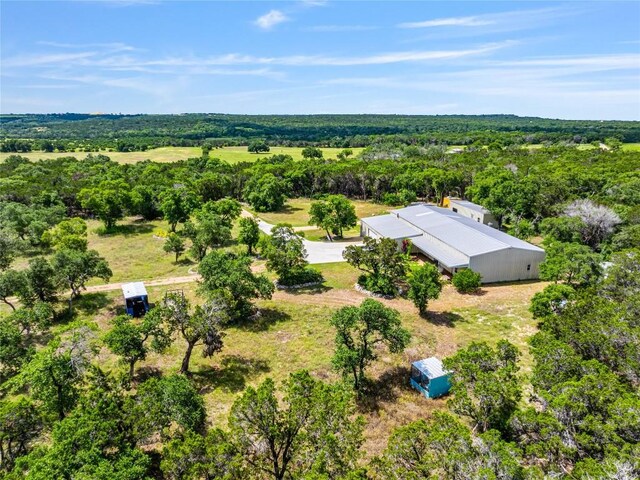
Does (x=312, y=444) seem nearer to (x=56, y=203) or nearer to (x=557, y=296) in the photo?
(x=557, y=296)

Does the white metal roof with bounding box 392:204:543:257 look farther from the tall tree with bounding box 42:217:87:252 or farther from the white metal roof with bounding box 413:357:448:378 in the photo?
the tall tree with bounding box 42:217:87:252

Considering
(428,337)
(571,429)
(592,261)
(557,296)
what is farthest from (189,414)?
(592,261)

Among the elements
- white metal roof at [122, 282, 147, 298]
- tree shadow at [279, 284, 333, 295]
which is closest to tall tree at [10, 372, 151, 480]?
white metal roof at [122, 282, 147, 298]

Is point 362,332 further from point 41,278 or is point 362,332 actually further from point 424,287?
point 41,278

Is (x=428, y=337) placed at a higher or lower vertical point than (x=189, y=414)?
lower

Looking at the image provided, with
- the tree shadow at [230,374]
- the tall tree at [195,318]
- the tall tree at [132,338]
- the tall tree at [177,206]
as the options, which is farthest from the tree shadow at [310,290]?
the tall tree at [177,206]

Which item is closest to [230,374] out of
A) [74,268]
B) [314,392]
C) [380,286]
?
[314,392]

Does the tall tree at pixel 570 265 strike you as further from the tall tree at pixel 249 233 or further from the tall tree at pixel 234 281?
the tall tree at pixel 249 233
